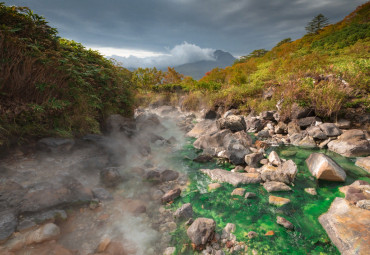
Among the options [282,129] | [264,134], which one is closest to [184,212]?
[264,134]

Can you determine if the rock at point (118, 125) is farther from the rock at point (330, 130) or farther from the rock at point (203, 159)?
the rock at point (330, 130)

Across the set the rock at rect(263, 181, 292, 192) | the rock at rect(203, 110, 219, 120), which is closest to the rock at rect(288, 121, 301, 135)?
the rock at rect(263, 181, 292, 192)

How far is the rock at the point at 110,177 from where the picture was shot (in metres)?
4.71

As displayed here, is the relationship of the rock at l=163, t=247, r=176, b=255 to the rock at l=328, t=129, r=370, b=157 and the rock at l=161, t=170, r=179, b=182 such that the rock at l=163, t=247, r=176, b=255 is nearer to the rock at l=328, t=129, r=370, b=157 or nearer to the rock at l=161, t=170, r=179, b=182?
the rock at l=161, t=170, r=179, b=182

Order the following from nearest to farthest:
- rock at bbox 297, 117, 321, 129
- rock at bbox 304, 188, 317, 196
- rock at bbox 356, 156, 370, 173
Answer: rock at bbox 304, 188, 317, 196
rock at bbox 356, 156, 370, 173
rock at bbox 297, 117, 321, 129

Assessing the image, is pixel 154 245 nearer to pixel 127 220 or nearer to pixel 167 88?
pixel 127 220

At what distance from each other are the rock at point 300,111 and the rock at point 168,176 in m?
7.18

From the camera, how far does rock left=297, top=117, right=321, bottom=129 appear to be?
851 cm

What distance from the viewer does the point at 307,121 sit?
28.3ft

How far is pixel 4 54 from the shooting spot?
154 inches

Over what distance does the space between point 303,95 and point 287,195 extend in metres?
6.83

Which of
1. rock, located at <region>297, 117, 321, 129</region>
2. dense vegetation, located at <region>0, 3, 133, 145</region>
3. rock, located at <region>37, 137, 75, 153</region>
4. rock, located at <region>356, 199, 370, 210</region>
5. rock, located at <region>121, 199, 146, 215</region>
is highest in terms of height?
dense vegetation, located at <region>0, 3, 133, 145</region>

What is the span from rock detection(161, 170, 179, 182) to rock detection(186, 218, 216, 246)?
2.12 m

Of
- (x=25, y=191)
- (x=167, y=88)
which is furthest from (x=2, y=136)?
(x=167, y=88)
